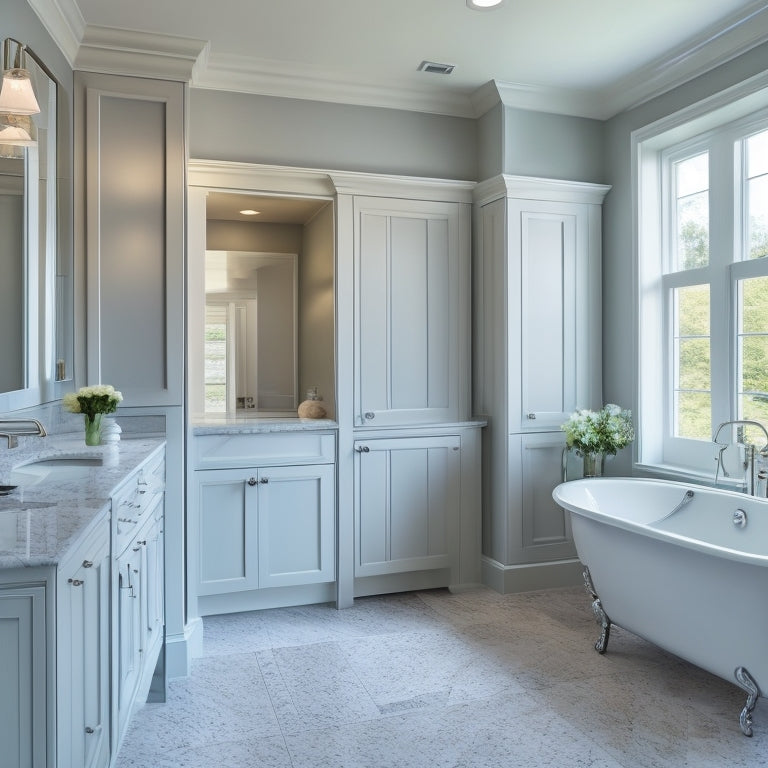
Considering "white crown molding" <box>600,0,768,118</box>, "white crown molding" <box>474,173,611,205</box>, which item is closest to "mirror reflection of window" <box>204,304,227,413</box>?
"white crown molding" <box>474,173,611,205</box>

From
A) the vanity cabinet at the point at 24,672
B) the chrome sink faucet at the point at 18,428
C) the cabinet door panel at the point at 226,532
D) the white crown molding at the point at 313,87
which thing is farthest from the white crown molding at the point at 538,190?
the vanity cabinet at the point at 24,672

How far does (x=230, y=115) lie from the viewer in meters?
3.48

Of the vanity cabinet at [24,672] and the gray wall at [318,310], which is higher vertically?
the gray wall at [318,310]

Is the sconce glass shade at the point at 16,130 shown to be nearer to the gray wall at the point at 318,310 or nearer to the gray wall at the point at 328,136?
the gray wall at the point at 328,136

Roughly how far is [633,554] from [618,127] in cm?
246

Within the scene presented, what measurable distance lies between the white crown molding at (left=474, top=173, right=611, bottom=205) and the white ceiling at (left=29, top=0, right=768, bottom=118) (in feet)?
→ 1.44

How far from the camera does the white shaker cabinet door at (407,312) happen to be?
368cm

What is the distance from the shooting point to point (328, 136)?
3656mm

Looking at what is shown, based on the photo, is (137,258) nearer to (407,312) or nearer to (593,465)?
(407,312)

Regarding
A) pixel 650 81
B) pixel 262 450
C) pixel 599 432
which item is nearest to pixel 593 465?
pixel 599 432

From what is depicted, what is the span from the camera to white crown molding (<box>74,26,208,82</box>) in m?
2.89

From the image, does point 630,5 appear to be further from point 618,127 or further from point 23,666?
point 23,666

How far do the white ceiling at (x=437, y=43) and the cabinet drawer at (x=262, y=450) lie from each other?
5.84 ft

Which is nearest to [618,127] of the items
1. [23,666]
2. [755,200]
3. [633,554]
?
[755,200]
